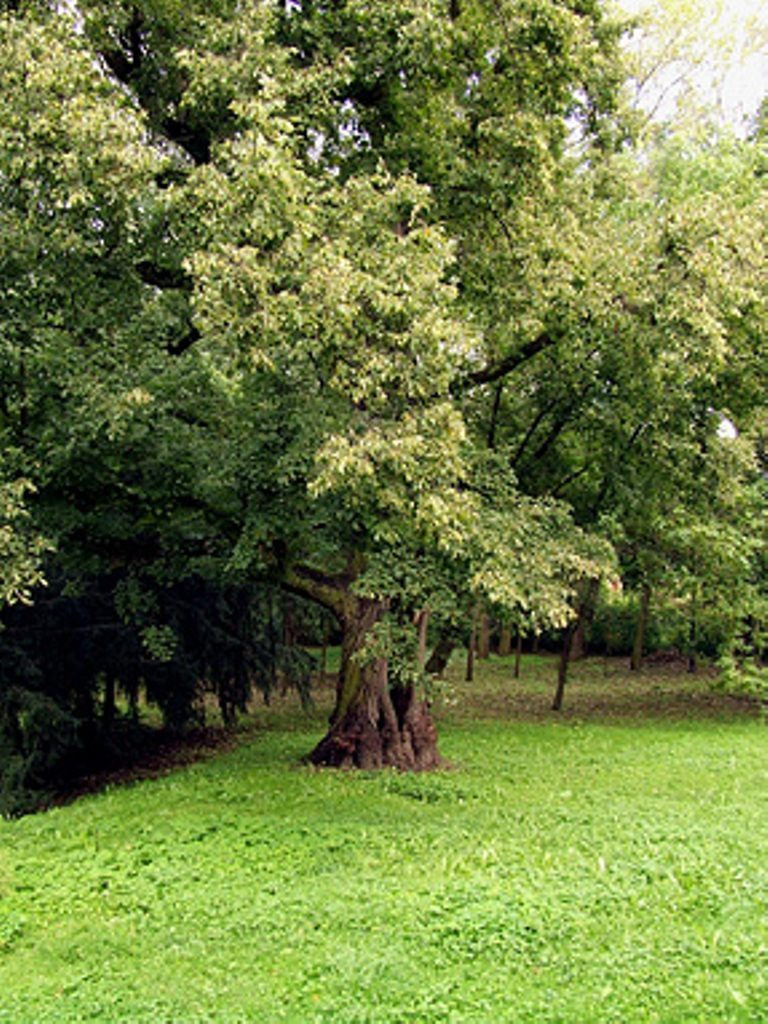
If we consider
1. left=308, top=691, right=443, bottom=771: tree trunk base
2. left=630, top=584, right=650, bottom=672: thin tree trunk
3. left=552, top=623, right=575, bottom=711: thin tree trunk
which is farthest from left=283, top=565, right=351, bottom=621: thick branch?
left=630, top=584, right=650, bottom=672: thin tree trunk

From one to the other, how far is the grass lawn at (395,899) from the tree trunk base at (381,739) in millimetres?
478

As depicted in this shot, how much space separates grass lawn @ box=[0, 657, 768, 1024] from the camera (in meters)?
5.45

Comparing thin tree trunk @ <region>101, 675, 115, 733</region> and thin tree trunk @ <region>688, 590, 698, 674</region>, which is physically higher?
thin tree trunk @ <region>688, 590, 698, 674</region>

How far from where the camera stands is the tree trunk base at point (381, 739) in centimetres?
1175

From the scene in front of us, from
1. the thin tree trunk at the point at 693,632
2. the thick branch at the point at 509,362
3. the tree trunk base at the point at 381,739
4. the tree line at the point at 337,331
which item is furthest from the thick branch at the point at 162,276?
the thin tree trunk at the point at 693,632

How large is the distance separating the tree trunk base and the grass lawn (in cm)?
48

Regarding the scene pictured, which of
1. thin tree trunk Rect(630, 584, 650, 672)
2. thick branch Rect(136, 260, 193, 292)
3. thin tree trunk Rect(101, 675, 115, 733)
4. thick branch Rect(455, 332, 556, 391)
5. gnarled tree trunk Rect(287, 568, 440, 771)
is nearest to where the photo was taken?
thick branch Rect(136, 260, 193, 292)

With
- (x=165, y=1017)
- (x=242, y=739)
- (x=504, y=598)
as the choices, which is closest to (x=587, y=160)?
(x=504, y=598)

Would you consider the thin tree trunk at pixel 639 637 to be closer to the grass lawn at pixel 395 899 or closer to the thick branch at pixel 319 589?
the grass lawn at pixel 395 899

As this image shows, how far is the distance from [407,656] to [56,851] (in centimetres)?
358

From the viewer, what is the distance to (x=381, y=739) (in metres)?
11.9

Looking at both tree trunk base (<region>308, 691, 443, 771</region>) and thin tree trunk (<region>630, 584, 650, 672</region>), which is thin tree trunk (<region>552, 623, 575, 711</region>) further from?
thin tree trunk (<region>630, 584, 650, 672</region>)

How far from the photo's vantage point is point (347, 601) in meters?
11.9

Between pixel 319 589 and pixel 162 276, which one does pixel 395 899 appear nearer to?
pixel 319 589
